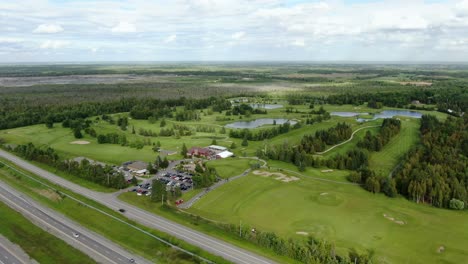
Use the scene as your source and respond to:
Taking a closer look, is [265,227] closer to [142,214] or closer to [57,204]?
[142,214]

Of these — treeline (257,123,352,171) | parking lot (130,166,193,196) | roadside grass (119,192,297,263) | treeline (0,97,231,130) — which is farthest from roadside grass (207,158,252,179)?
treeline (0,97,231,130)

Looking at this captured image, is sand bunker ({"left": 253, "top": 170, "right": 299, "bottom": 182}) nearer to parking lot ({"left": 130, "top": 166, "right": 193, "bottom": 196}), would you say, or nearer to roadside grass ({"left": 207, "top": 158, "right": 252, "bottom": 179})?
roadside grass ({"left": 207, "top": 158, "right": 252, "bottom": 179})

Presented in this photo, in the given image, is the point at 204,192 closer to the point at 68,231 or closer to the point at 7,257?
the point at 68,231


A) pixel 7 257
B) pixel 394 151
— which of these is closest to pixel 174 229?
pixel 7 257

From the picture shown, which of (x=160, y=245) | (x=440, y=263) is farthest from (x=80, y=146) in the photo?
(x=440, y=263)

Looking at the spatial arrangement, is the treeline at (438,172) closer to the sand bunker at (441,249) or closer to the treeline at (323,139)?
the sand bunker at (441,249)

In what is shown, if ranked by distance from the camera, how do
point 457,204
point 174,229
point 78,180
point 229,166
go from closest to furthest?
point 174,229 < point 457,204 < point 78,180 < point 229,166
